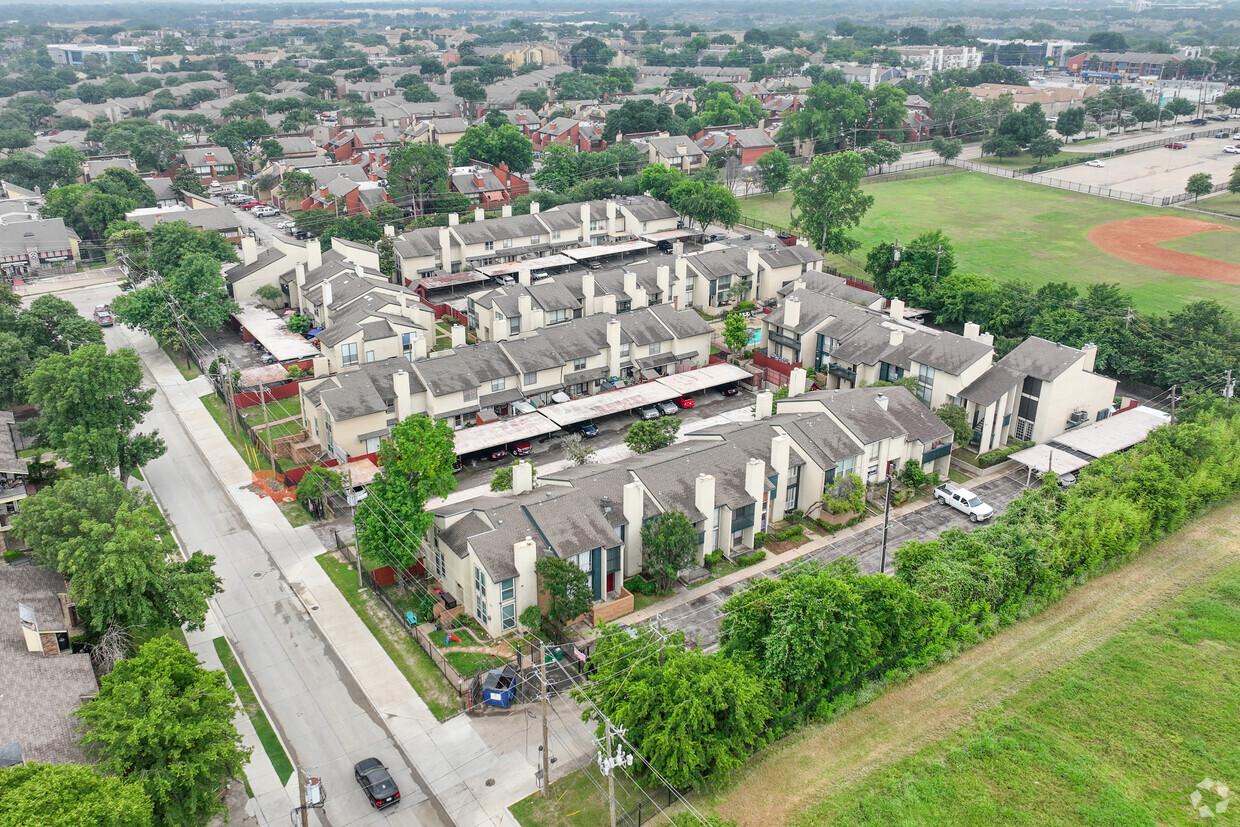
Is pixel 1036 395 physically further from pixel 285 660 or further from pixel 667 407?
pixel 285 660

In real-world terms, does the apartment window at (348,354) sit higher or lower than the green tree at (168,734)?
lower

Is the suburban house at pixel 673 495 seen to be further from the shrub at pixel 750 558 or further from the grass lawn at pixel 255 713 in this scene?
the grass lawn at pixel 255 713

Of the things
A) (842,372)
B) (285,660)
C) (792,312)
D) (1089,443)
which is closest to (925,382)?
(842,372)

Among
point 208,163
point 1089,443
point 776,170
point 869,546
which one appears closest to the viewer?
point 869,546

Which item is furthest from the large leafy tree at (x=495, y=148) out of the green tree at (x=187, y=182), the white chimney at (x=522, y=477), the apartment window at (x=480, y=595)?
the apartment window at (x=480, y=595)

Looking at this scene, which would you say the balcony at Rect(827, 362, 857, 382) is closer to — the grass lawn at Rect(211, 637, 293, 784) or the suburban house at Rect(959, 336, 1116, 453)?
the suburban house at Rect(959, 336, 1116, 453)

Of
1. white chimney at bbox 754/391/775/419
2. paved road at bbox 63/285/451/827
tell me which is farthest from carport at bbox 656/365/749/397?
paved road at bbox 63/285/451/827
